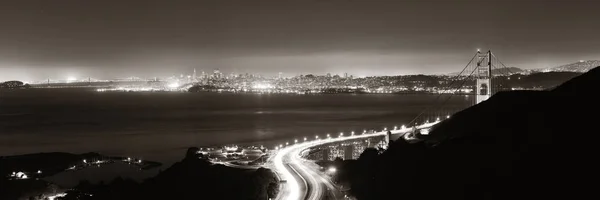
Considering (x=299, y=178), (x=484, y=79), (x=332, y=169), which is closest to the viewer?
(x=299, y=178)

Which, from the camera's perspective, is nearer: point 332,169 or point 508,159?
point 508,159

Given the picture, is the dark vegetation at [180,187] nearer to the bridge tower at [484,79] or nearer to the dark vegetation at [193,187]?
the dark vegetation at [193,187]

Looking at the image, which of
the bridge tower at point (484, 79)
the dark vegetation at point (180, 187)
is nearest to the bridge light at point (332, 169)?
the dark vegetation at point (180, 187)

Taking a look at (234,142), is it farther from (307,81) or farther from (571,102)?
(307,81)

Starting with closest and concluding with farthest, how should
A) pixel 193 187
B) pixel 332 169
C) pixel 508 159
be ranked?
pixel 508 159, pixel 193 187, pixel 332 169

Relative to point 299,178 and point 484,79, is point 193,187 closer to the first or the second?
point 299,178

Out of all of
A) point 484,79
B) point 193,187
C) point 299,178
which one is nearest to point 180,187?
point 193,187

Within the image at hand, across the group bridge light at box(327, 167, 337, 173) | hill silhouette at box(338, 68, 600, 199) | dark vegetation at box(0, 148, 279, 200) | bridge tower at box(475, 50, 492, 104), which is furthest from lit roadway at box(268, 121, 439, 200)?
bridge tower at box(475, 50, 492, 104)

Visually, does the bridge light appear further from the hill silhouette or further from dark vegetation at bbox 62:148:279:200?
dark vegetation at bbox 62:148:279:200
